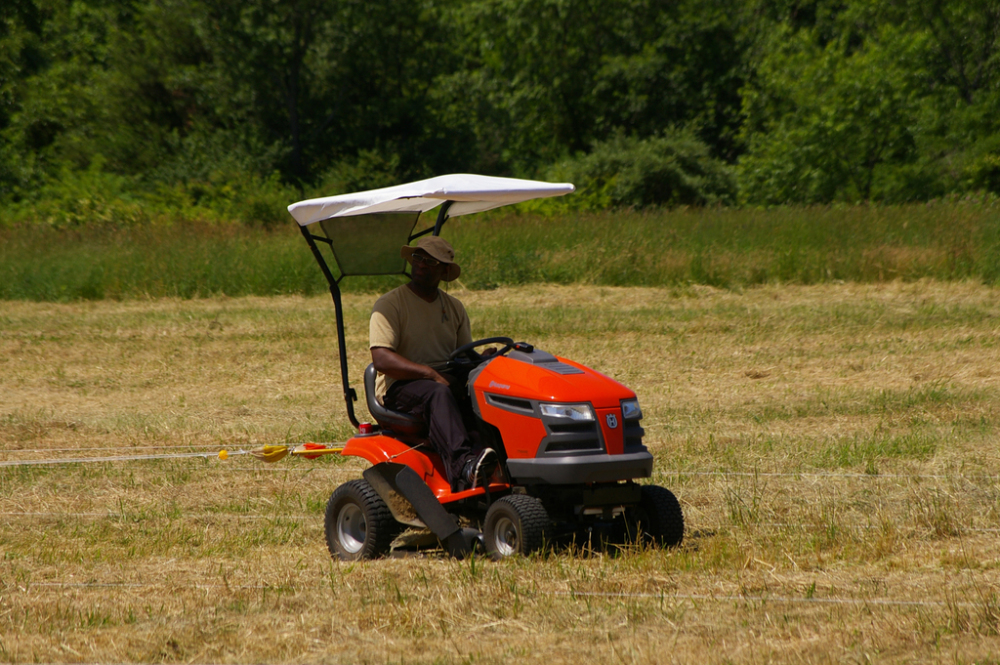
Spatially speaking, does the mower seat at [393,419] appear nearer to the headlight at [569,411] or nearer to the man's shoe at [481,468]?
the man's shoe at [481,468]

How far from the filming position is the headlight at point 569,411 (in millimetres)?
4852

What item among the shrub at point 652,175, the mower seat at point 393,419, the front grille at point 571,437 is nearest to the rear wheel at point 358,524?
the mower seat at point 393,419

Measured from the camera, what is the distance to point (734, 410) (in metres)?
9.01

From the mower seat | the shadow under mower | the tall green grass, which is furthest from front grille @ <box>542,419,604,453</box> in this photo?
the tall green grass

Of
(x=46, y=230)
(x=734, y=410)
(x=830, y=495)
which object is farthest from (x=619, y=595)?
(x=46, y=230)

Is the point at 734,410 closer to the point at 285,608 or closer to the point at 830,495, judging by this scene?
the point at 830,495

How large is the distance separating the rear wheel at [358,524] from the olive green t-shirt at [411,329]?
0.50m

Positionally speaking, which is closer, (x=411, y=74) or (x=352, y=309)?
(x=352, y=309)

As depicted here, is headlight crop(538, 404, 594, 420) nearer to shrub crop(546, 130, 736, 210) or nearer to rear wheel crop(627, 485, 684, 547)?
rear wheel crop(627, 485, 684, 547)

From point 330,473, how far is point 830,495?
3.23 m

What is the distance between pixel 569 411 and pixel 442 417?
26.9 inches

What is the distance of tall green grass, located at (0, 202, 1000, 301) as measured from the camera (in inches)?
675

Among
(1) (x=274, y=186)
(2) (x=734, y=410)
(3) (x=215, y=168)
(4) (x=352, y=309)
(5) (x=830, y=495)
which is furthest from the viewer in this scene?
(3) (x=215, y=168)

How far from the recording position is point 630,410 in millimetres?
5031
